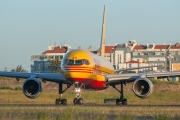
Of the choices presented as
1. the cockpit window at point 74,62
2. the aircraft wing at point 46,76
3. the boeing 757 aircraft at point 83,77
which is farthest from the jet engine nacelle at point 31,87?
the cockpit window at point 74,62

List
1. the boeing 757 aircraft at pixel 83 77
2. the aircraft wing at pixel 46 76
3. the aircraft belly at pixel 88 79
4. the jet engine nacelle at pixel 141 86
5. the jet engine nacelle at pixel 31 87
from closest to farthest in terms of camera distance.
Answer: the aircraft belly at pixel 88 79 → the boeing 757 aircraft at pixel 83 77 → the jet engine nacelle at pixel 141 86 → the jet engine nacelle at pixel 31 87 → the aircraft wing at pixel 46 76

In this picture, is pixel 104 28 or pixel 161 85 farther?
pixel 161 85

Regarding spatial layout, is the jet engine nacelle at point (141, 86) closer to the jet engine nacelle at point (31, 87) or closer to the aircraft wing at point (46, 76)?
the aircraft wing at point (46, 76)

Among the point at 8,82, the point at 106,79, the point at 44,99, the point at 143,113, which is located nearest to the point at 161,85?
the point at 8,82

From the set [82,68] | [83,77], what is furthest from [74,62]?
[83,77]

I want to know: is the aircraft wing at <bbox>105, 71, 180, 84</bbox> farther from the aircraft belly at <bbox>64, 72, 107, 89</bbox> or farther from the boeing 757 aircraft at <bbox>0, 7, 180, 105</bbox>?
the aircraft belly at <bbox>64, 72, 107, 89</bbox>

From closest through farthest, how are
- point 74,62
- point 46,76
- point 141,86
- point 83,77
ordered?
point 74,62
point 83,77
point 141,86
point 46,76

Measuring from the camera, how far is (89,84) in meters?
54.8

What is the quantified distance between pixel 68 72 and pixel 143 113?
12585mm

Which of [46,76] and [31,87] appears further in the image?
[46,76]

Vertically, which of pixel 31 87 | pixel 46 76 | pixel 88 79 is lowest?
pixel 31 87

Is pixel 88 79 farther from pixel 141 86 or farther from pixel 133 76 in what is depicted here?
pixel 133 76

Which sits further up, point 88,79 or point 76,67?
point 76,67

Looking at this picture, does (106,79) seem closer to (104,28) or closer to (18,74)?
(18,74)
